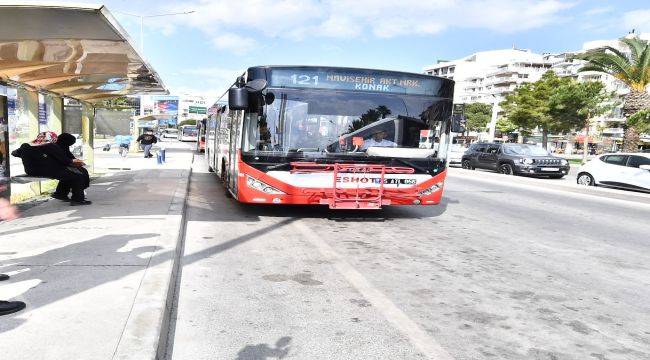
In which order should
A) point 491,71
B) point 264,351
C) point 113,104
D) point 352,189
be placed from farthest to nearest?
point 491,71 < point 113,104 < point 352,189 < point 264,351

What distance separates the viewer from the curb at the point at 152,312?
315 cm

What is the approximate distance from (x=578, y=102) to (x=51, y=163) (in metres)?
47.4

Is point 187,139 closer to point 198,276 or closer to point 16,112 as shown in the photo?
point 16,112

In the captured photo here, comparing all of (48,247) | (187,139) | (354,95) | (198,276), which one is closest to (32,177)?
(48,247)

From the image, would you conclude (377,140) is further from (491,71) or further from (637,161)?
(491,71)

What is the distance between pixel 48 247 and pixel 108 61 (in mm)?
3212

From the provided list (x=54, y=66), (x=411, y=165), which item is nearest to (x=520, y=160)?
(x=411, y=165)

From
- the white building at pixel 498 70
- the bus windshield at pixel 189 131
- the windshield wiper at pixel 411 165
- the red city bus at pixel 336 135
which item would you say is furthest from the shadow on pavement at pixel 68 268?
the white building at pixel 498 70

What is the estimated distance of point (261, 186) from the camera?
8078 mm

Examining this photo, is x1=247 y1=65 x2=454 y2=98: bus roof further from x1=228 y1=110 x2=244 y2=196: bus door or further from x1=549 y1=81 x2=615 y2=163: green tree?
x1=549 y1=81 x2=615 y2=163: green tree

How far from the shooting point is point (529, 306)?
15.2 feet

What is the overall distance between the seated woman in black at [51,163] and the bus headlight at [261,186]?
3.22 meters

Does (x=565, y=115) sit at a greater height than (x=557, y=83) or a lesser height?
lesser

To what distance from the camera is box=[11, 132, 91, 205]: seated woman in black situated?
8570 mm
